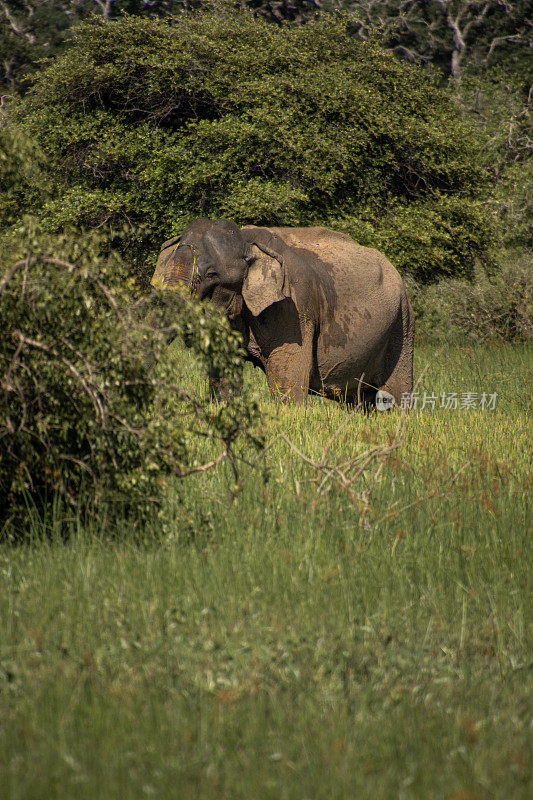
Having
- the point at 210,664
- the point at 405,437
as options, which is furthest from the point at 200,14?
the point at 210,664

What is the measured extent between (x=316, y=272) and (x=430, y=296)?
965 centimetres

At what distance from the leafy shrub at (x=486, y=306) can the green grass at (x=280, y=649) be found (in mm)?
11862

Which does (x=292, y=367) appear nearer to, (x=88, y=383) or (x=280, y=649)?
(x=88, y=383)

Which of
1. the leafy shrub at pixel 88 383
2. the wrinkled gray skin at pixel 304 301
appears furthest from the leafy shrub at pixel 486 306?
the leafy shrub at pixel 88 383

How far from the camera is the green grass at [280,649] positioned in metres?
2.83

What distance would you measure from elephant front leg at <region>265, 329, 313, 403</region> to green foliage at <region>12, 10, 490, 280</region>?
791 centimetres

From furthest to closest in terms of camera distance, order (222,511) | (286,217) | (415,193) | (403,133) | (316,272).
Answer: (415,193) < (403,133) < (286,217) < (316,272) < (222,511)

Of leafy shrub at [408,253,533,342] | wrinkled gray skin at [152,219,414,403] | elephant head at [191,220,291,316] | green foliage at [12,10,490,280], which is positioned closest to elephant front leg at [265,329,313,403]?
wrinkled gray skin at [152,219,414,403]

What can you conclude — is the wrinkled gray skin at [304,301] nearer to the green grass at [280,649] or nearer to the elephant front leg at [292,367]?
the elephant front leg at [292,367]

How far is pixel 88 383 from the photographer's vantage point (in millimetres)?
4887

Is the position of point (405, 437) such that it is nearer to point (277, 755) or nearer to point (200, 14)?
point (277, 755)

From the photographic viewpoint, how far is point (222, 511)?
5391 millimetres

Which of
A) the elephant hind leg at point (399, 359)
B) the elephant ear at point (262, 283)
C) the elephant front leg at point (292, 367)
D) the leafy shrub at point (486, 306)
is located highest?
the elephant ear at point (262, 283)

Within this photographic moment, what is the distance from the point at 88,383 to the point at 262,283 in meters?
3.75
